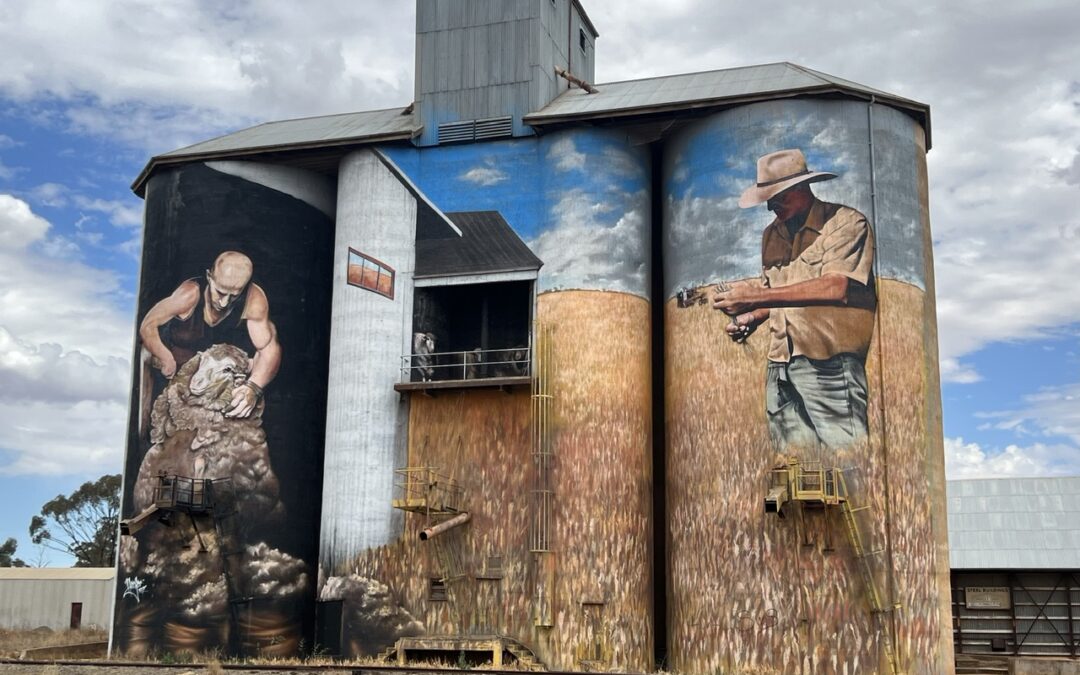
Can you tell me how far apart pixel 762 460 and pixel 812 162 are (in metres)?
7.39

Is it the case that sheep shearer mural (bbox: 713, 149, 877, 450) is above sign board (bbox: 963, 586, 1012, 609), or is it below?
A: above

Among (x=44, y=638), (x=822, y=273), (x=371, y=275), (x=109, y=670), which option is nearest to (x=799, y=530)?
(x=822, y=273)

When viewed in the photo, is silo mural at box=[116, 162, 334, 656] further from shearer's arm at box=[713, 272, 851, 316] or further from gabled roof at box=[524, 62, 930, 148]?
shearer's arm at box=[713, 272, 851, 316]

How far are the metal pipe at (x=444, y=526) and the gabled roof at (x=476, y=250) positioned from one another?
6331 mm

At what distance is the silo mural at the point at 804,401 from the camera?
26.2 meters

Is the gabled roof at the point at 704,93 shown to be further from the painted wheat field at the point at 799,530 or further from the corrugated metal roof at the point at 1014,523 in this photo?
the corrugated metal roof at the point at 1014,523

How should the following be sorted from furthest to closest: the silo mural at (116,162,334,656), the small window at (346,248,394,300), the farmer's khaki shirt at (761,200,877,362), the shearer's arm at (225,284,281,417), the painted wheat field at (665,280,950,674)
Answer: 1. the shearer's arm at (225,284,281,417)
2. the small window at (346,248,394,300)
3. the silo mural at (116,162,334,656)
4. the farmer's khaki shirt at (761,200,877,362)
5. the painted wheat field at (665,280,950,674)

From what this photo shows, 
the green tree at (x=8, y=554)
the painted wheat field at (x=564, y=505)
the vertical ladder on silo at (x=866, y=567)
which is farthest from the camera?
the green tree at (x=8, y=554)

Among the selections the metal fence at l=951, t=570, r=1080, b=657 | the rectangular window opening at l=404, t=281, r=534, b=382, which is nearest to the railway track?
the rectangular window opening at l=404, t=281, r=534, b=382

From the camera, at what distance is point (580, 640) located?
27656 mm

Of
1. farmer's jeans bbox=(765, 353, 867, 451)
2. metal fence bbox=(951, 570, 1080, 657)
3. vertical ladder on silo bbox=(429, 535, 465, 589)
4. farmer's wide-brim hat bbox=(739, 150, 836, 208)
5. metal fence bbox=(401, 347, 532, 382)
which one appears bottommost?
metal fence bbox=(951, 570, 1080, 657)

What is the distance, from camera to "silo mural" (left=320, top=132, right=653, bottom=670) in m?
28.2

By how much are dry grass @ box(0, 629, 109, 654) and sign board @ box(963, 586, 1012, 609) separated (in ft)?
86.3

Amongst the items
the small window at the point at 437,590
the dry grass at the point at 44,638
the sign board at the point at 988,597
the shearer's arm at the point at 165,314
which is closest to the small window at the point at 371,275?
the shearer's arm at the point at 165,314
